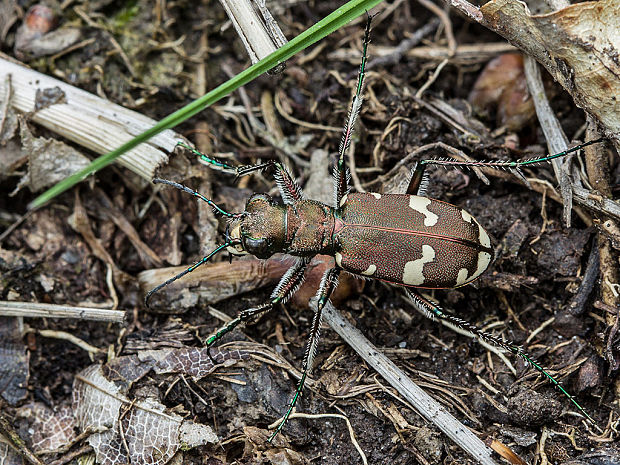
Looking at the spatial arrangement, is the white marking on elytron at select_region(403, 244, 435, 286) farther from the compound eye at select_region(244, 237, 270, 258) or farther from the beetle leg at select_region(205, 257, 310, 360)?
the compound eye at select_region(244, 237, 270, 258)

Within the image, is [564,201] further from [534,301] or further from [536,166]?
[534,301]

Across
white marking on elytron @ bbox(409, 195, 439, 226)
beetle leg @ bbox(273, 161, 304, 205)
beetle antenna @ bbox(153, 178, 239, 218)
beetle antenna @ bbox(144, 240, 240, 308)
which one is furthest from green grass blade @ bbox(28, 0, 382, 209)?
white marking on elytron @ bbox(409, 195, 439, 226)

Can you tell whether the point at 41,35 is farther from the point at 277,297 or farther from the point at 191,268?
the point at 277,297

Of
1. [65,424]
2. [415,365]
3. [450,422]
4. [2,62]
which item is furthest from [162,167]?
[450,422]

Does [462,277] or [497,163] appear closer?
[462,277]

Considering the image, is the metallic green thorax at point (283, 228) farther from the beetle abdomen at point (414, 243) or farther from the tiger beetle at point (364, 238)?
the beetle abdomen at point (414, 243)

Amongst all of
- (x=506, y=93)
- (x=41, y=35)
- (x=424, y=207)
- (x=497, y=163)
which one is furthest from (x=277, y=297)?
(x=41, y=35)
